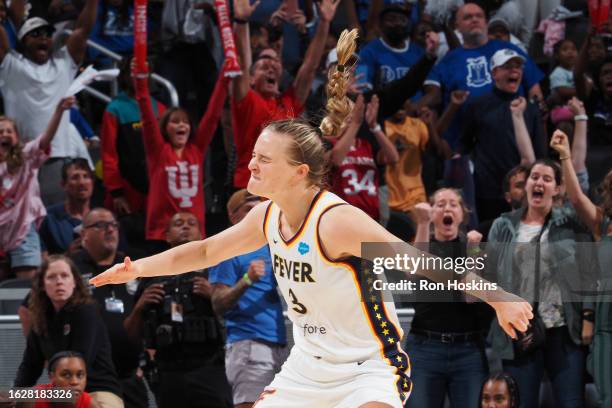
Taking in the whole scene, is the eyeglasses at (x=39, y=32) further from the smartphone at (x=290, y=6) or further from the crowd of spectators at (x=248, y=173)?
the smartphone at (x=290, y=6)

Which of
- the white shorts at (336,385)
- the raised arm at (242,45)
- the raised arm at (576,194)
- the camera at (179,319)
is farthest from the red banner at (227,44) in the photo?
the white shorts at (336,385)

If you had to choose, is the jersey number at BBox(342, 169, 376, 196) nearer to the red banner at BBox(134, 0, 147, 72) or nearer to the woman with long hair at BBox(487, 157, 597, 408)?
the woman with long hair at BBox(487, 157, 597, 408)

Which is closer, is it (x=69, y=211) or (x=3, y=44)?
(x=69, y=211)

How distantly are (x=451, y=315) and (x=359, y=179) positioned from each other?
2.21 metres

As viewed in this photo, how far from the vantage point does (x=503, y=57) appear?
9.43m

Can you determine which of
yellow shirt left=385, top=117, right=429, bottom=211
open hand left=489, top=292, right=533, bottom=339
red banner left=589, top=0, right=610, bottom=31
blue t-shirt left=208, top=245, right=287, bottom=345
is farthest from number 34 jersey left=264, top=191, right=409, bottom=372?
red banner left=589, top=0, right=610, bottom=31

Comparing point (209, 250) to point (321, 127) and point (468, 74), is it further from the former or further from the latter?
point (468, 74)

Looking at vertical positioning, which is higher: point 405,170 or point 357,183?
point 405,170

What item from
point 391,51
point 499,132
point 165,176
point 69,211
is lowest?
point 69,211

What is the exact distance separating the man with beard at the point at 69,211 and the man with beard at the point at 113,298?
1.01 m

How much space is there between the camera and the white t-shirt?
9.70 meters

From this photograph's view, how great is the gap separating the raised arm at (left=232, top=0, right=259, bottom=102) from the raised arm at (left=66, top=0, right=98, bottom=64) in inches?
64.1

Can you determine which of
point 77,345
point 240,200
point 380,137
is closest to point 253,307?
point 240,200

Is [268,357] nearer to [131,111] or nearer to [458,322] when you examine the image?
[458,322]
